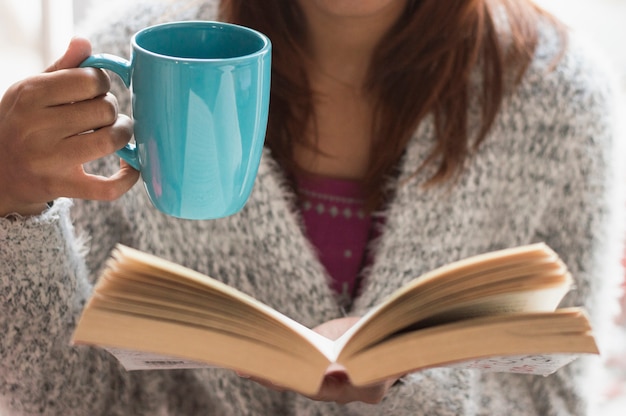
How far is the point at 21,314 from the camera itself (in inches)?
31.3

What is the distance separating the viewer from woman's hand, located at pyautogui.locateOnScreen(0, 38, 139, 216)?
60cm

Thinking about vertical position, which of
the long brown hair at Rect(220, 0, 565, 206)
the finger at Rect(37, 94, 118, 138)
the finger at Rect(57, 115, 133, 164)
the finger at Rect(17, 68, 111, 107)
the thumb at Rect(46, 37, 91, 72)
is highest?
the thumb at Rect(46, 37, 91, 72)

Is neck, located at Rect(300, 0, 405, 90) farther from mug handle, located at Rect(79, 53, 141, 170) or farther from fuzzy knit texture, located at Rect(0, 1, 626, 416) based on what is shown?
mug handle, located at Rect(79, 53, 141, 170)

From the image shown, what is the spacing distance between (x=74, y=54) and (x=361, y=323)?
328mm

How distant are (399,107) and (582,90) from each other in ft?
0.85

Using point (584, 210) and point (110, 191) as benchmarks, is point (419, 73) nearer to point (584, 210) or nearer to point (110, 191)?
point (584, 210)

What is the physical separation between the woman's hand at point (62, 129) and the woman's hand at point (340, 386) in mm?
262

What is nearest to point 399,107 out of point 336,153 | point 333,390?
point 336,153

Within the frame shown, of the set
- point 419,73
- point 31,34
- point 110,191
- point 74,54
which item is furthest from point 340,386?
point 31,34

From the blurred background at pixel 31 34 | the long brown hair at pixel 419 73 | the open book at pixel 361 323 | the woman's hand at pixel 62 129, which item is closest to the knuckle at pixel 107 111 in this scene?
the woman's hand at pixel 62 129

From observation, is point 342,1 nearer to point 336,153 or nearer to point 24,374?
point 336,153

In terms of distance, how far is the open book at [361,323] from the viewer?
520 mm

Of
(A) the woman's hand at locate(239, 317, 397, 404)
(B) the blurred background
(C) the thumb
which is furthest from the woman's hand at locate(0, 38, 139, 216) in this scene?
(B) the blurred background

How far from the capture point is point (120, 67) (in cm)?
59
